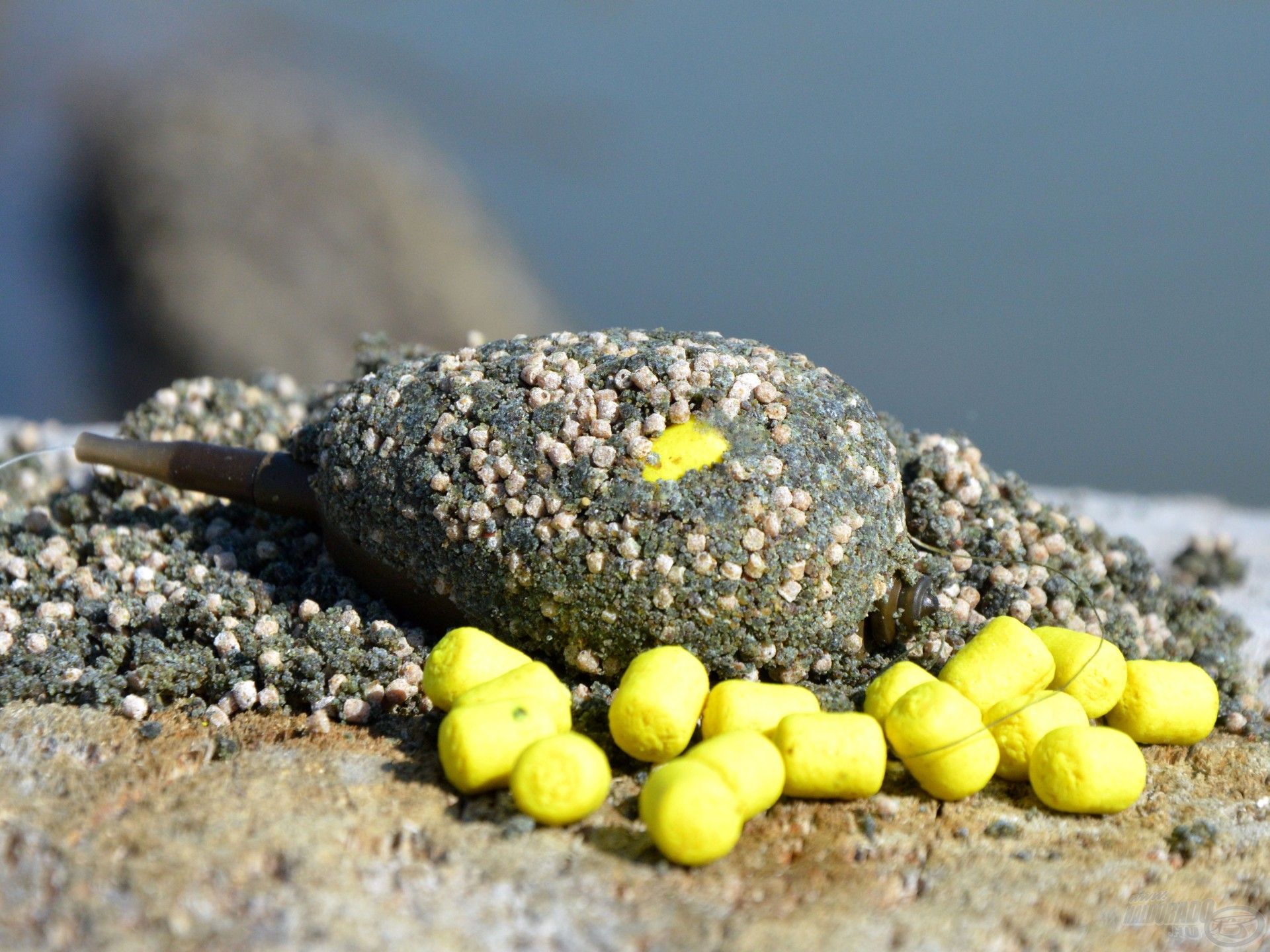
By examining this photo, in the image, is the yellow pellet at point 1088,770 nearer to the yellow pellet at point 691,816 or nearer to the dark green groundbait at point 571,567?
the dark green groundbait at point 571,567

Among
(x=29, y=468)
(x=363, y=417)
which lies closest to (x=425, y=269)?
(x=29, y=468)

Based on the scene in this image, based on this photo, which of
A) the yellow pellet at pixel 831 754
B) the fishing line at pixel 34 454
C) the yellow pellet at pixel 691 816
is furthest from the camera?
the fishing line at pixel 34 454

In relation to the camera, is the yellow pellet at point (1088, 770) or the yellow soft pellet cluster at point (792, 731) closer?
the yellow soft pellet cluster at point (792, 731)

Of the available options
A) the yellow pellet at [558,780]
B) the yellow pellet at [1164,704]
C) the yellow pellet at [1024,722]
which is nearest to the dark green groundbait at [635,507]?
the yellow pellet at [1024,722]

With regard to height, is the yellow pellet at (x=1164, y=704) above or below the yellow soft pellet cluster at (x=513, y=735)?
above

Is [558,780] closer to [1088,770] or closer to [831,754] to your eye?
[831,754]

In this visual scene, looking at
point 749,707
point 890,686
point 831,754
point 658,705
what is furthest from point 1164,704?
point 658,705

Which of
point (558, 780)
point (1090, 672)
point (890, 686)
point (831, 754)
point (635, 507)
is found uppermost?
point (1090, 672)

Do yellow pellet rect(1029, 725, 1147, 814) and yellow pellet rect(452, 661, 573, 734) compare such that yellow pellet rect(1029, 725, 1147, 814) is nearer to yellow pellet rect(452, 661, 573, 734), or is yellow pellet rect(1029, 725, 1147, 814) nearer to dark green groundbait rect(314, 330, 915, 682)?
dark green groundbait rect(314, 330, 915, 682)
